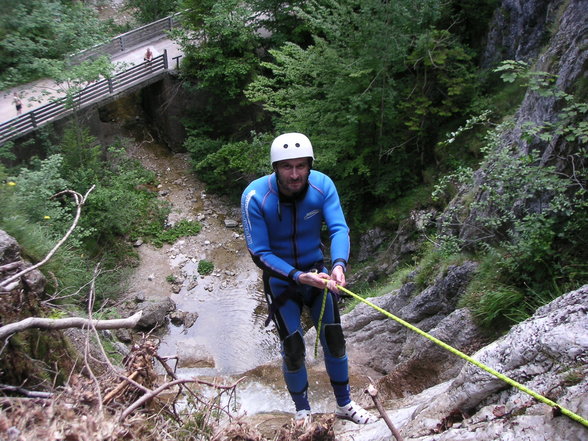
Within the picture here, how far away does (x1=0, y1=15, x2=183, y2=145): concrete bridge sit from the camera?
13172 millimetres

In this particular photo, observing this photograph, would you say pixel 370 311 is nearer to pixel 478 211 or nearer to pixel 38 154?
pixel 478 211

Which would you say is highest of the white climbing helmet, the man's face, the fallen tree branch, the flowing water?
the white climbing helmet

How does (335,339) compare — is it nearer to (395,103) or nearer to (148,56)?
(395,103)

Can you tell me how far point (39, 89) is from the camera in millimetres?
14352

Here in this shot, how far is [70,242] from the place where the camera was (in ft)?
32.4

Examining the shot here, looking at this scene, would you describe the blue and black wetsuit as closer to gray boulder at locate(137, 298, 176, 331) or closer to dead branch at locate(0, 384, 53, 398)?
dead branch at locate(0, 384, 53, 398)

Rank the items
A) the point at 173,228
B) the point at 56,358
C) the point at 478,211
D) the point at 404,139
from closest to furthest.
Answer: the point at 56,358 < the point at 478,211 < the point at 404,139 < the point at 173,228

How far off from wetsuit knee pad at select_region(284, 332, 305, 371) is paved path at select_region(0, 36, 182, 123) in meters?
11.8

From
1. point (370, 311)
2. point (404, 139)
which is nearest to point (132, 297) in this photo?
point (370, 311)

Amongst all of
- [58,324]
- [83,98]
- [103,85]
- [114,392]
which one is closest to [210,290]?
[83,98]

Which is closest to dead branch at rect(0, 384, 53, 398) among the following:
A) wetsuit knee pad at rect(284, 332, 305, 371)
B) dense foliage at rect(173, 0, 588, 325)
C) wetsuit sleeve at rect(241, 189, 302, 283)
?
wetsuit sleeve at rect(241, 189, 302, 283)

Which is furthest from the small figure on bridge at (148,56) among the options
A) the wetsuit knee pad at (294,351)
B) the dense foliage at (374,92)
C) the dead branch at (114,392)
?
the dead branch at (114,392)

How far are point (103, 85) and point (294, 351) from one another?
1397 centimetres

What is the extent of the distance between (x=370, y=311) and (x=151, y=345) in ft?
15.4
